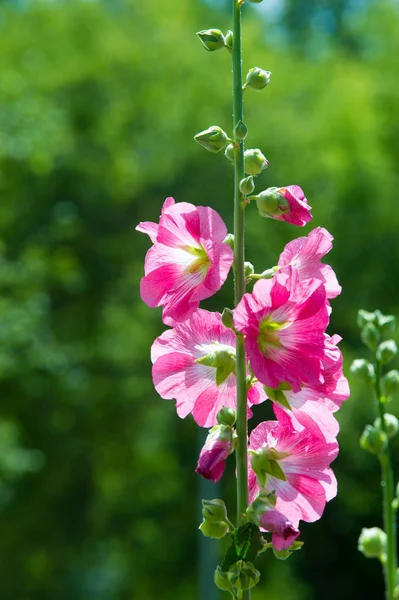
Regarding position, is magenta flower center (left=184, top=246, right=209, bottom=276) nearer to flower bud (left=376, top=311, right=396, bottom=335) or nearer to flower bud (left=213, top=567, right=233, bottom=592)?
flower bud (left=213, top=567, right=233, bottom=592)

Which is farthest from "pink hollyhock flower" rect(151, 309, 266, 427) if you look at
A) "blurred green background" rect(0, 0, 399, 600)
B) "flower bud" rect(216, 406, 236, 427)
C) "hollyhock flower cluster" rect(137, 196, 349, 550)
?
"blurred green background" rect(0, 0, 399, 600)

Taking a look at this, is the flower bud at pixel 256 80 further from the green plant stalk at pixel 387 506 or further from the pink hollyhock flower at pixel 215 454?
the green plant stalk at pixel 387 506

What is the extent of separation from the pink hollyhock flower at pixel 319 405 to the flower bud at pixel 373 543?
36.1 inches

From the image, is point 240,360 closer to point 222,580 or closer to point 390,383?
point 222,580

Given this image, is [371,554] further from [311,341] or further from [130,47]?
[130,47]

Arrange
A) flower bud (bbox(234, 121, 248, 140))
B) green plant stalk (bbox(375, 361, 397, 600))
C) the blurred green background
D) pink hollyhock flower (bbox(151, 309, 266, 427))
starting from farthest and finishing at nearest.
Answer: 1. the blurred green background
2. green plant stalk (bbox(375, 361, 397, 600))
3. pink hollyhock flower (bbox(151, 309, 266, 427))
4. flower bud (bbox(234, 121, 248, 140))

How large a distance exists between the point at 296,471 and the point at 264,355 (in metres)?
0.23

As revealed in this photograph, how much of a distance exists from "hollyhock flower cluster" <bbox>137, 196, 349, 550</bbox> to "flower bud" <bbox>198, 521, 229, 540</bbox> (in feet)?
0.30

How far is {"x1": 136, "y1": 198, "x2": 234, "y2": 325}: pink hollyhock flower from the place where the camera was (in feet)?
5.74

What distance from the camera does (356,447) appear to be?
17281mm

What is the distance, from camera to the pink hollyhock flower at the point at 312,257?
1.81 m

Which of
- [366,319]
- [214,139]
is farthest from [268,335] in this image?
[366,319]

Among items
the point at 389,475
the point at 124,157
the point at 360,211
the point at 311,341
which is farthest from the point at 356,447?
the point at 311,341

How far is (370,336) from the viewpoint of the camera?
2.79 m
